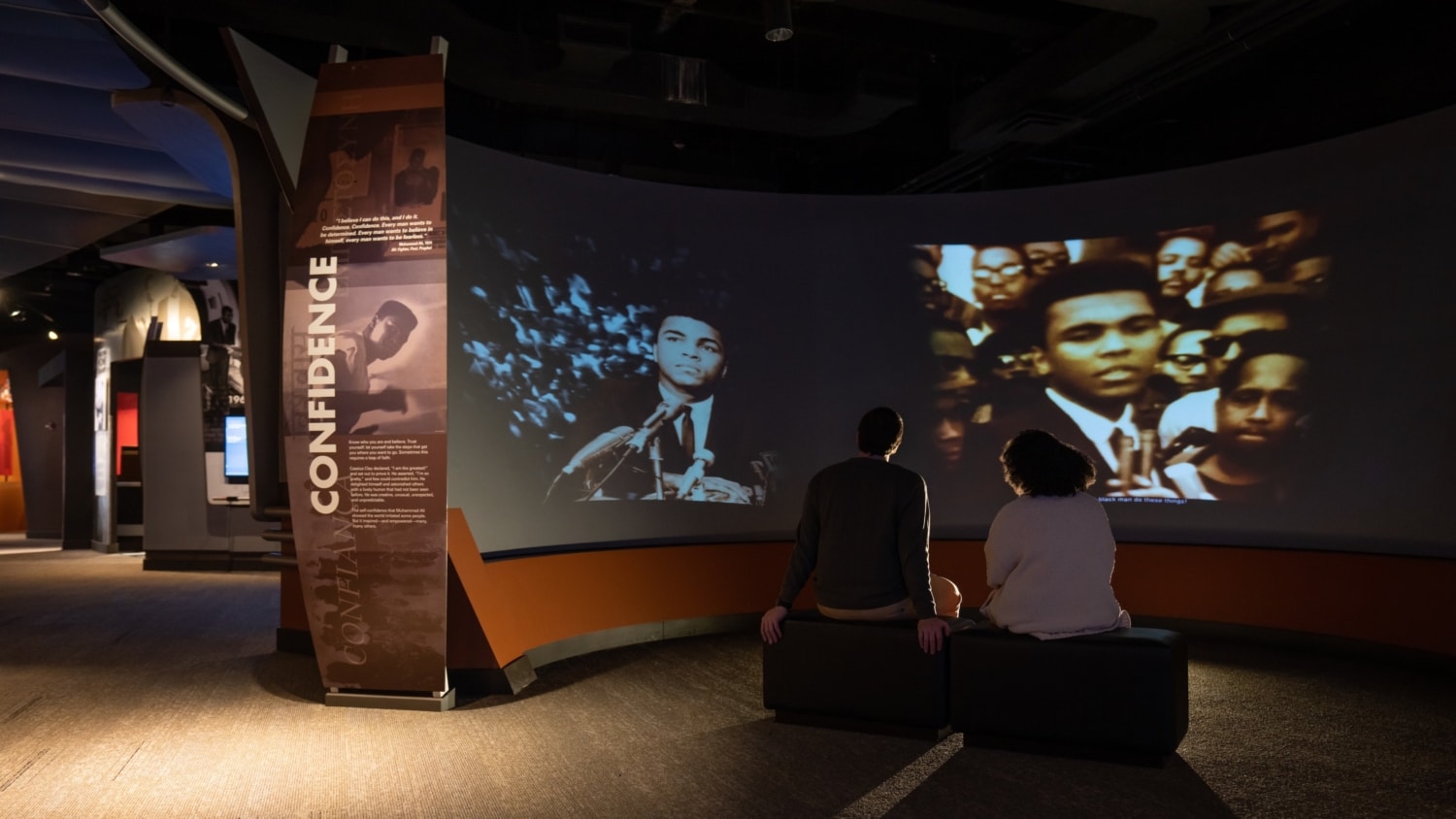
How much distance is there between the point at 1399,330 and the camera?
598 cm

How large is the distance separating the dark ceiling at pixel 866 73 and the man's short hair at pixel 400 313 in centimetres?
233

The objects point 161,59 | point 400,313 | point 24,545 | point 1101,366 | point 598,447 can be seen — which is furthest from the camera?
point 24,545

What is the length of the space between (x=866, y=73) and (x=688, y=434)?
2975mm

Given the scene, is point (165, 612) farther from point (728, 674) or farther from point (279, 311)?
point (728, 674)

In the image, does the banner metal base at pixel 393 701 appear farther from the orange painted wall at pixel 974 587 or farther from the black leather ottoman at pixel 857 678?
the black leather ottoman at pixel 857 678

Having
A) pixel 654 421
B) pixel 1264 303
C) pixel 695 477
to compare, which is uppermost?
pixel 1264 303

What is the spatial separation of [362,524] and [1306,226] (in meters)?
6.01

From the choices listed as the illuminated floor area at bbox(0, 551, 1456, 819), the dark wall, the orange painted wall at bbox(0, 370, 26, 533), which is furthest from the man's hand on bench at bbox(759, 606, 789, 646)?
the orange painted wall at bbox(0, 370, 26, 533)

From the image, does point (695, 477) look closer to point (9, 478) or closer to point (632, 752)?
point (632, 752)

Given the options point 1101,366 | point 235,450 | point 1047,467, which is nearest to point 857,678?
point 1047,467

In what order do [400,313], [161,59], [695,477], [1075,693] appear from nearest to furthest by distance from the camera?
1. [1075,693]
2. [400,313]
3. [161,59]
4. [695,477]

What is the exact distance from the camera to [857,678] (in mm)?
4082

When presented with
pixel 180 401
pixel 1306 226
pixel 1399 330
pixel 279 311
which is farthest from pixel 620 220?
pixel 180 401

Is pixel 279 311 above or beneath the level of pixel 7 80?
beneath
